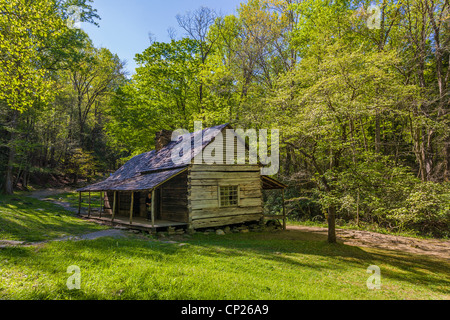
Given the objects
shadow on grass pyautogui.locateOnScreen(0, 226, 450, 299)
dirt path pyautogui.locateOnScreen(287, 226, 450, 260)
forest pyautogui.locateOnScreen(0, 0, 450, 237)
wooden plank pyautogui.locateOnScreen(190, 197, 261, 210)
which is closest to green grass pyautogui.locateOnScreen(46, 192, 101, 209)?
forest pyautogui.locateOnScreen(0, 0, 450, 237)

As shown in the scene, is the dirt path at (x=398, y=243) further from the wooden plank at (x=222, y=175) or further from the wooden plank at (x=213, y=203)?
the wooden plank at (x=222, y=175)

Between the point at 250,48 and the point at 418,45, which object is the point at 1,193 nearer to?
the point at 250,48

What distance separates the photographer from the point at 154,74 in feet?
76.5

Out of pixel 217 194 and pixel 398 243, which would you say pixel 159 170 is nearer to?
pixel 217 194

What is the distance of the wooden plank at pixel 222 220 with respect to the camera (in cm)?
1306

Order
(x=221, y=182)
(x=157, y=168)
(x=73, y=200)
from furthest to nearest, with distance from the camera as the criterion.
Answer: (x=73, y=200)
(x=157, y=168)
(x=221, y=182)

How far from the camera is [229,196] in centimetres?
1459

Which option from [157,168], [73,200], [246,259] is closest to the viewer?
[246,259]

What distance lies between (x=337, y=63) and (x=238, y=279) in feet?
28.7

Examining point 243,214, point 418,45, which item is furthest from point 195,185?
point 418,45

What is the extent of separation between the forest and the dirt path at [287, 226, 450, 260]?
129 cm

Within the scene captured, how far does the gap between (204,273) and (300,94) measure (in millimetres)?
10355

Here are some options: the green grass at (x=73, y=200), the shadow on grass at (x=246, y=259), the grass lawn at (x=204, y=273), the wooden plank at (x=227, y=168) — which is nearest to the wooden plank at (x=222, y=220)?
the wooden plank at (x=227, y=168)
